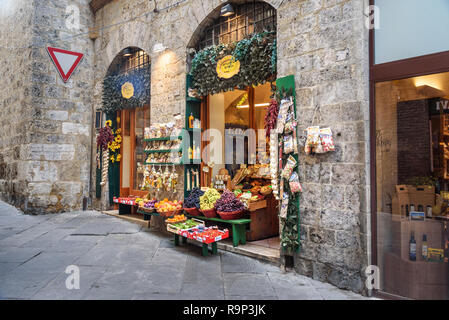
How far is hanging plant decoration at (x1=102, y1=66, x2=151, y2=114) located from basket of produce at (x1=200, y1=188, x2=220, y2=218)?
3.22 meters

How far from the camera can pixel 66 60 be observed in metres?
6.16

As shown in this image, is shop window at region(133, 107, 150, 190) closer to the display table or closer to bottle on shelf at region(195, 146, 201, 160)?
A: bottle on shelf at region(195, 146, 201, 160)

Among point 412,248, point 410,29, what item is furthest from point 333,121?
point 412,248

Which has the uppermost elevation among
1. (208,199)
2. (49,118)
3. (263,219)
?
(49,118)

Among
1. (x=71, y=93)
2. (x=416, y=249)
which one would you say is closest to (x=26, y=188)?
(x=71, y=93)

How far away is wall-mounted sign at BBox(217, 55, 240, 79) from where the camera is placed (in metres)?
5.51

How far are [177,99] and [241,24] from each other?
1.93 metres

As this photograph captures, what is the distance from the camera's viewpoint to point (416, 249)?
11.6ft

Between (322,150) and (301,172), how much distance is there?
1.59ft

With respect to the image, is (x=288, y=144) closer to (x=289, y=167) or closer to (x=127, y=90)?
(x=289, y=167)
